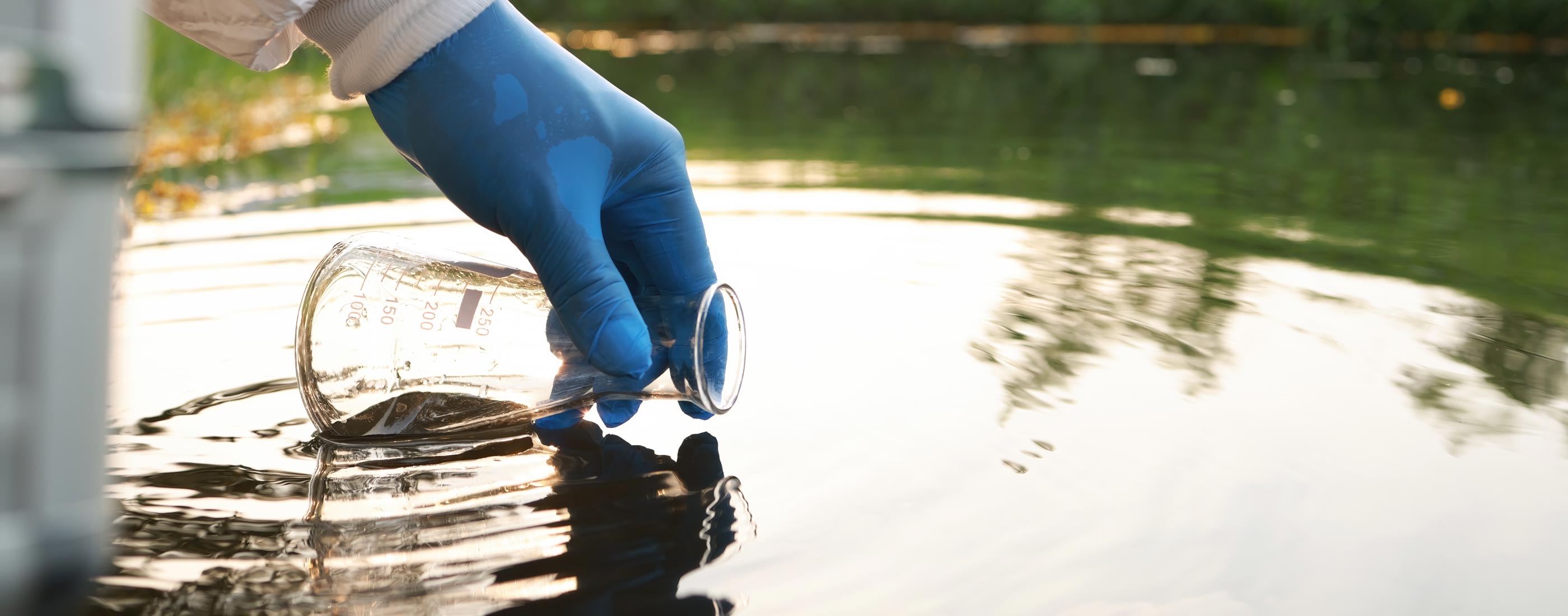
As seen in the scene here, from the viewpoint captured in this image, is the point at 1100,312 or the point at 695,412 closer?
the point at 695,412

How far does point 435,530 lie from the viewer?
1.32 meters

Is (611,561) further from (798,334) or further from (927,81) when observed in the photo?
(927,81)

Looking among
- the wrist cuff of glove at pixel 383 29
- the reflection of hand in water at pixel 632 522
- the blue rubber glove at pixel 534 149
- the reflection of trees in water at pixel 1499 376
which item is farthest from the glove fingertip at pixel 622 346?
the reflection of trees in water at pixel 1499 376

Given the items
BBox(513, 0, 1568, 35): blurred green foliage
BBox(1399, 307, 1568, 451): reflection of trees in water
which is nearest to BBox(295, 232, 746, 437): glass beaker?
BBox(1399, 307, 1568, 451): reflection of trees in water

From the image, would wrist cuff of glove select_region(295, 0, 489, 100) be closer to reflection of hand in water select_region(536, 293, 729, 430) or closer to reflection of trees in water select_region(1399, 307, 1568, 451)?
reflection of hand in water select_region(536, 293, 729, 430)

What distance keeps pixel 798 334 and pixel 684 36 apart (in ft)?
43.9

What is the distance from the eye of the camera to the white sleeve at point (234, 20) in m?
1.35

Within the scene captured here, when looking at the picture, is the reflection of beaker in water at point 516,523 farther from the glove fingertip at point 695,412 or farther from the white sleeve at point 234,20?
the white sleeve at point 234,20

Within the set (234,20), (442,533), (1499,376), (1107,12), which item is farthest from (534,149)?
(1107,12)

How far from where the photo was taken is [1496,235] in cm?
302

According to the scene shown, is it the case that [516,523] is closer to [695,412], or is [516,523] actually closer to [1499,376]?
[695,412]

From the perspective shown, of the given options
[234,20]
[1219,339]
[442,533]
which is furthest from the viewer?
[1219,339]

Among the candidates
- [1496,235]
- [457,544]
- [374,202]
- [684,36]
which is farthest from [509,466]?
[684,36]

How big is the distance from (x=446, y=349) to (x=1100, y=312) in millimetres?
1223
